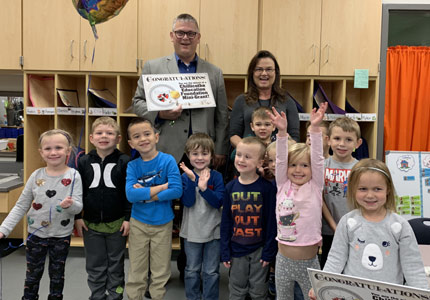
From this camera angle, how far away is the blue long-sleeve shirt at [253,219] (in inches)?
81.0

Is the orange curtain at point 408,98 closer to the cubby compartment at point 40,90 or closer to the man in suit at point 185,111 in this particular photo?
the man in suit at point 185,111

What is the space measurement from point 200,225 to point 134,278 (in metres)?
0.52

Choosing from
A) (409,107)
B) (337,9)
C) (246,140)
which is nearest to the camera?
(246,140)

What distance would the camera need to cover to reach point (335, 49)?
325cm

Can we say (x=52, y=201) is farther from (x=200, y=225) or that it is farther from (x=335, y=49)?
(x=335, y=49)

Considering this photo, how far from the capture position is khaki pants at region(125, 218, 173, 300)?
228 centimetres

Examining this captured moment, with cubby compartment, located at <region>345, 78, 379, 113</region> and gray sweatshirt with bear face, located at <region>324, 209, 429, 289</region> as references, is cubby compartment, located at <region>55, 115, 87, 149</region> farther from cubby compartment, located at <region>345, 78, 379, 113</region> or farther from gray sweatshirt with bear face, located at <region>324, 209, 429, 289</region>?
gray sweatshirt with bear face, located at <region>324, 209, 429, 289</region>

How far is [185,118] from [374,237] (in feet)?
5.29

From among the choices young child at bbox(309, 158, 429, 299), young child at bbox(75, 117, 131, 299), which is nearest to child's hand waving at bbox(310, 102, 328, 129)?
young child at bbox(309, 158, 429, 299)

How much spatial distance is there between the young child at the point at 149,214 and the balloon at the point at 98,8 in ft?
2.35

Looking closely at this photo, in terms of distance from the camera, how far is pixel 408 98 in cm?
363

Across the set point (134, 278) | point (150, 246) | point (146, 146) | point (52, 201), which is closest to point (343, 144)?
point (146, 146)

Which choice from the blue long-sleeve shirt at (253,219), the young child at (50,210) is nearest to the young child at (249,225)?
the blue long-sleeve shirt at (253,219)

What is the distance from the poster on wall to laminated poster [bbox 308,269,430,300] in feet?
7.84
